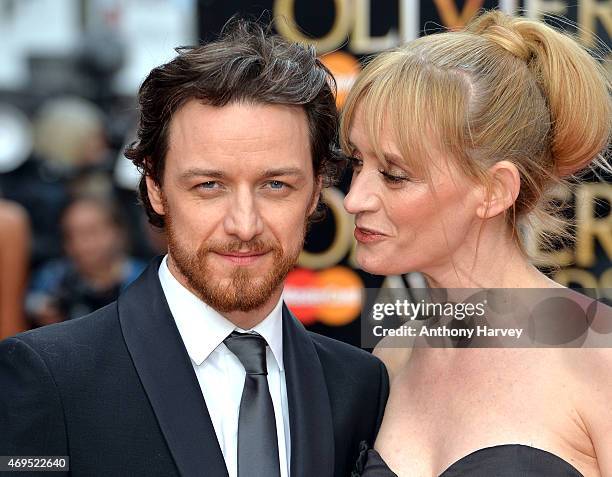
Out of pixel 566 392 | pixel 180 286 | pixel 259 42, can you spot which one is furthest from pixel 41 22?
pixel 566 392

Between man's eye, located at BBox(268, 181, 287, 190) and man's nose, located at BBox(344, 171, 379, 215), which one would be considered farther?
man's nose, located at BBox(344, 171, 379, 215)

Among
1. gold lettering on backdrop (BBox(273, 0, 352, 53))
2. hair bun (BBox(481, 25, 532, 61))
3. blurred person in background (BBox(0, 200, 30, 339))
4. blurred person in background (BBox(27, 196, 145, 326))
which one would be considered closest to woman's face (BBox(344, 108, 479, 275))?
hair bun (BBox(481, 25, 532, 61))

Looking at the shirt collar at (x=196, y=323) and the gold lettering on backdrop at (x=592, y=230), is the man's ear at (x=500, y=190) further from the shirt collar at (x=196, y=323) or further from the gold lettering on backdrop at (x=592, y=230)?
the gold lettering on backdrop at (x=592, y=230)

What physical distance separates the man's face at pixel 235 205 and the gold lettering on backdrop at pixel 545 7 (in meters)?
1.83

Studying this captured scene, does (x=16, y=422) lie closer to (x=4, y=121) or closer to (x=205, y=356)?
(x=205, y=356)

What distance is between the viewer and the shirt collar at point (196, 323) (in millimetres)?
2473

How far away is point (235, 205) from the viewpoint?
246 centimetres

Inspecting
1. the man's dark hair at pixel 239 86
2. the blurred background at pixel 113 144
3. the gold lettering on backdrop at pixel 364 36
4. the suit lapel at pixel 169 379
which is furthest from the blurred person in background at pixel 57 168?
the suit lapel at pixel 169 379

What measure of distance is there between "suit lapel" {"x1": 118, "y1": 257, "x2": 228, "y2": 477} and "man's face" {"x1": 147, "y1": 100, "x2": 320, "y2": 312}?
11 centimetres

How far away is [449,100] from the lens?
257cm

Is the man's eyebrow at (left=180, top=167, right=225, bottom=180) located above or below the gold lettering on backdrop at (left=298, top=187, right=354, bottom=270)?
above

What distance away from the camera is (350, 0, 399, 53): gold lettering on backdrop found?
4215 mm

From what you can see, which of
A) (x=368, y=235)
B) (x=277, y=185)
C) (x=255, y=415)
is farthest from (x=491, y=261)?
(x=255, y=415)

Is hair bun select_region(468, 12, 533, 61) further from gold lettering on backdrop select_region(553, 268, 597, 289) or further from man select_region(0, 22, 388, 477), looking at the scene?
gold lettering on backdrop select_region(553, 268, 597, 289)
